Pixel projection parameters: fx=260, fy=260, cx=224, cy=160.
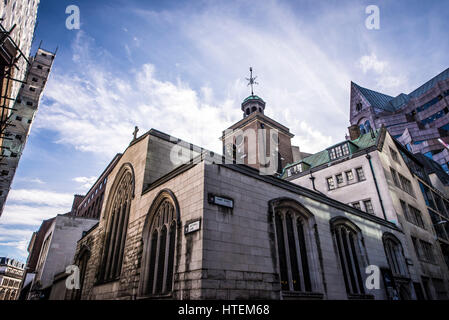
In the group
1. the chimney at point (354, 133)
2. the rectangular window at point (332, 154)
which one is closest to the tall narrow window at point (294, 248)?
the rectangular window at point (332, 154)

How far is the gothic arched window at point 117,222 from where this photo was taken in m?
16.5

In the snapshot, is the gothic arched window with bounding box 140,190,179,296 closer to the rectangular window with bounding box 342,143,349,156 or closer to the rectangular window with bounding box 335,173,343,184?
the rectangular window with bounding box 335,173,343,184

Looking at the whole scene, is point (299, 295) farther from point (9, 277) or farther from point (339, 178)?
point (9, 277)

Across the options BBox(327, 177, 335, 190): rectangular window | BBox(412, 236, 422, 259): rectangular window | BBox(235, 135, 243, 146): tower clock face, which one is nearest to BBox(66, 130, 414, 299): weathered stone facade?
BBox(412, 236, 422, 259): rectangular window

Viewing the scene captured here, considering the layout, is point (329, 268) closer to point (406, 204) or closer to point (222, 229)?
point (222, 229)

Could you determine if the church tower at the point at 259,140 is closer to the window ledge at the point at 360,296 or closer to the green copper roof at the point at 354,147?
the green copper roof at the point at 354,147

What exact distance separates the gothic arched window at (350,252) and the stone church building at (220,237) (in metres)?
0.06

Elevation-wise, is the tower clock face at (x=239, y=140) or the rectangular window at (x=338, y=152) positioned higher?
the tower clock face at (x=239, y=140)

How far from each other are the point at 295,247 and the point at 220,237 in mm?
5138

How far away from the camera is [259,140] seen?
42.4 meters

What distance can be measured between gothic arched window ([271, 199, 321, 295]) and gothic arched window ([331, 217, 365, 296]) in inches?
→ 91.9

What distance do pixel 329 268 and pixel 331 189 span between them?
48.4ft

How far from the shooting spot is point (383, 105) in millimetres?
77438
